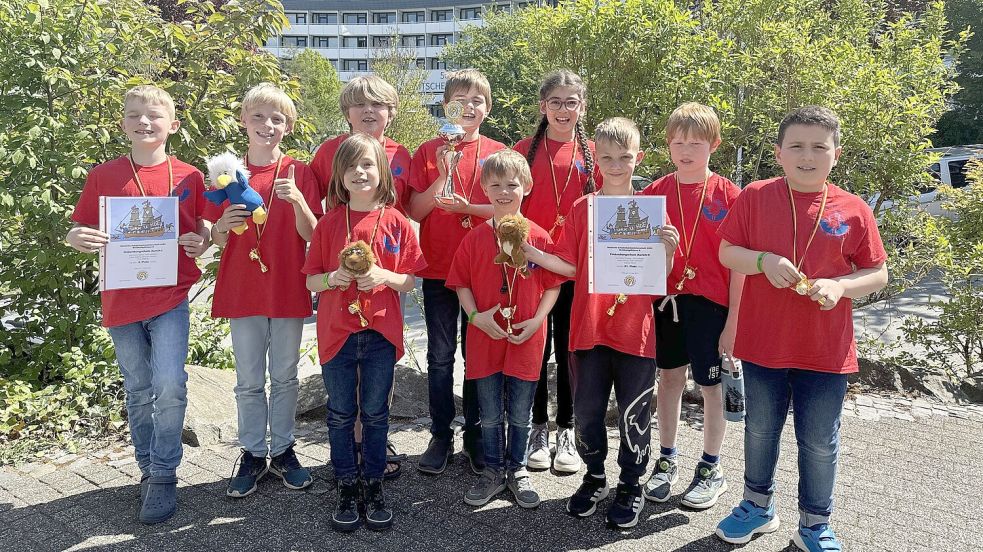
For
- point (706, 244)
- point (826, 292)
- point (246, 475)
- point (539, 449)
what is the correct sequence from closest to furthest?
1. point (826, 292)
2. point (706, 244)
3. point (246, 475)
4. point (539, 449)

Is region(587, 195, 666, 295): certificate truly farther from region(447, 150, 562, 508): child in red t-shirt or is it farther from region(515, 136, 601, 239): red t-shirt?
region(515, 136, 601, 239): red t-shirt

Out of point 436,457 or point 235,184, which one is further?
point 436,457

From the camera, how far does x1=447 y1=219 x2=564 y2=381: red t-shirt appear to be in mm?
3547

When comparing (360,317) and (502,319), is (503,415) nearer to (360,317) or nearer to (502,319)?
(502,319)

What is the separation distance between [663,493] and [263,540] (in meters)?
2.05

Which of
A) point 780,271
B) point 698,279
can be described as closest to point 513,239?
point 698,279

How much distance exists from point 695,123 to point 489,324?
1.44 meters

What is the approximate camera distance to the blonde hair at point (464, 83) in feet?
12.9

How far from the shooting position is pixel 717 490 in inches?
147

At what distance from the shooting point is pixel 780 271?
2.87 meters

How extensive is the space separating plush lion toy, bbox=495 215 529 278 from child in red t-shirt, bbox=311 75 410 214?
2.58ft

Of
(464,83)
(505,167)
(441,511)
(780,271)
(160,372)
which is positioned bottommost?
(441,511)

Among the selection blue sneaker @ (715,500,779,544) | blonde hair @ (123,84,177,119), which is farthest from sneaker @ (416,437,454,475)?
blonde hair @ (123,84,177,119)

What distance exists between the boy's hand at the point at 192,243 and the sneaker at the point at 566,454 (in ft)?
7.70
